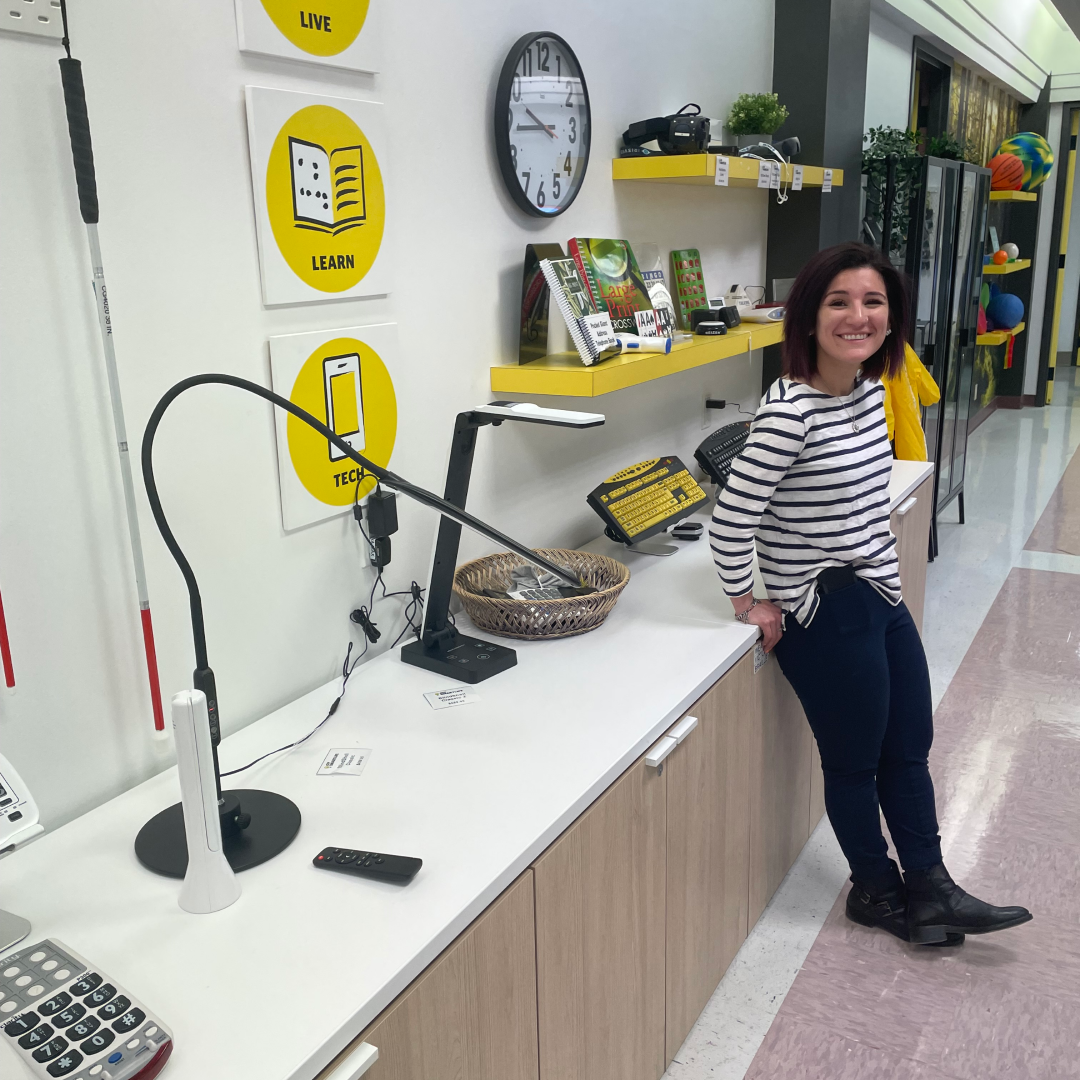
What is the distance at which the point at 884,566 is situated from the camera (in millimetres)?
2023

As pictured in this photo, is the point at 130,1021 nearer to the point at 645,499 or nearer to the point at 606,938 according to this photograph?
the point at 606,938

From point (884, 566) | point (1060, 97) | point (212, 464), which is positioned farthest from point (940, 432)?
point (1060, 97)

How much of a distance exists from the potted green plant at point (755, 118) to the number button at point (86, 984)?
2.70m

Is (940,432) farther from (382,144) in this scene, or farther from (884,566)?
(382,144)

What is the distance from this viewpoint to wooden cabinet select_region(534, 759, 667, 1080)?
4.45 ft

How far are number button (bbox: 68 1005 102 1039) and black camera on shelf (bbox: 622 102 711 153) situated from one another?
2.15 meters

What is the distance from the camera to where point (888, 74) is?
16.8 feet

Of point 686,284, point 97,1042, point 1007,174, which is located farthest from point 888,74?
point 97,1042

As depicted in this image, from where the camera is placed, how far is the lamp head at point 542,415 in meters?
1.48

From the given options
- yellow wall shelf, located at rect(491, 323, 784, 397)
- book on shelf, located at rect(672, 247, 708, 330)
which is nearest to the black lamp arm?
yellow wall shelf, located at rect(491, 323, 784, 397)

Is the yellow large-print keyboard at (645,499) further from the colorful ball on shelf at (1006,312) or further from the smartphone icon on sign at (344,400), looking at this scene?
the colorful ball on shelf at (1006,312)

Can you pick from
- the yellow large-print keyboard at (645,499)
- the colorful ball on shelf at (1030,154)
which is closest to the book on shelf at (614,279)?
the yellow large-print keyboard at (645,499)

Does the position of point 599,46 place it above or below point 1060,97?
below

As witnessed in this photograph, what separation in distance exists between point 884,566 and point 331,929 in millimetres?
1344
